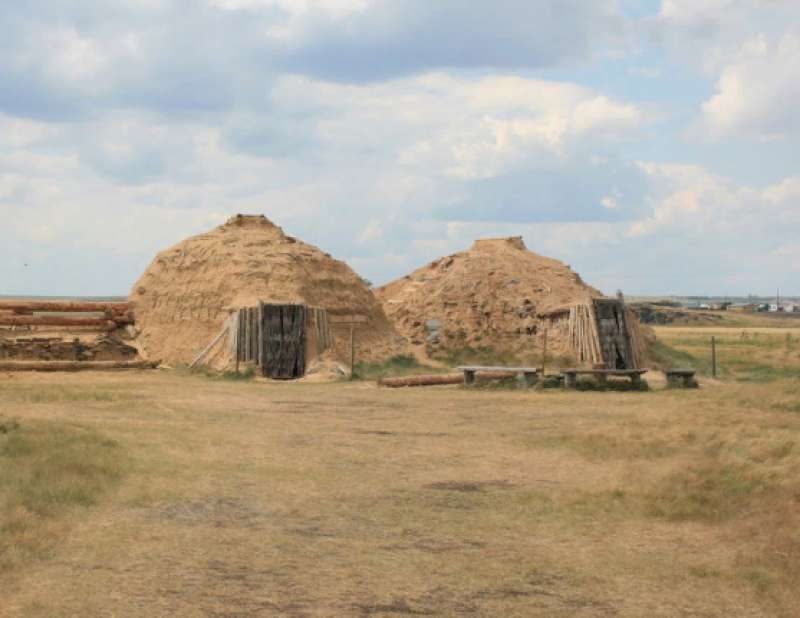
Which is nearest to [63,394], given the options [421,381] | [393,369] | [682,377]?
[421,381]

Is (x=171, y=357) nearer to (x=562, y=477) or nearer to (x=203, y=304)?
(x=203, y=304)

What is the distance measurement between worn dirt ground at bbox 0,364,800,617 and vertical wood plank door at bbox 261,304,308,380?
884 centimetres

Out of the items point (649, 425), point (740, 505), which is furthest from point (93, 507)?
point (649, 425)

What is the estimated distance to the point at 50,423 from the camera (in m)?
13.8

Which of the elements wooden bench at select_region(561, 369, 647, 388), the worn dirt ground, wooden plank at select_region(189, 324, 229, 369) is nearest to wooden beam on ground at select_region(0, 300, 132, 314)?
wooden plank at select_region(189, 324, 229, 369)

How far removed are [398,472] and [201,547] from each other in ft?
13.1

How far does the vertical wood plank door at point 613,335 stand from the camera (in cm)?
2783

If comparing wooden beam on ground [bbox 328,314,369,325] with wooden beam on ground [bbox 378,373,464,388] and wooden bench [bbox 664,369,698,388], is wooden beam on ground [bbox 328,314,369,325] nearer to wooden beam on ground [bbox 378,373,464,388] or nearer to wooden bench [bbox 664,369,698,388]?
wooden beam on ground [bbox 378,373,464,388]

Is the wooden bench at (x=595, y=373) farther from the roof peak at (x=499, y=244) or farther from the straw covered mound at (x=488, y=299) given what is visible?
the roof peak at (x=499, y=244)

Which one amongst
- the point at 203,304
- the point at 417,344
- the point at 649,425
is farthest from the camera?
the point at 417,344

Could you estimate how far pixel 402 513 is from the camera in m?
9.34

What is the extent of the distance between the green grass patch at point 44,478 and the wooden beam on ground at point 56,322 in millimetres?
16696

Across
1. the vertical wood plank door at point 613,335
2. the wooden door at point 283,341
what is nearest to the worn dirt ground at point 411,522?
the wooden door at point 283,341

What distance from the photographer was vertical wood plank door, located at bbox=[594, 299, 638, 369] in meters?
27.8
